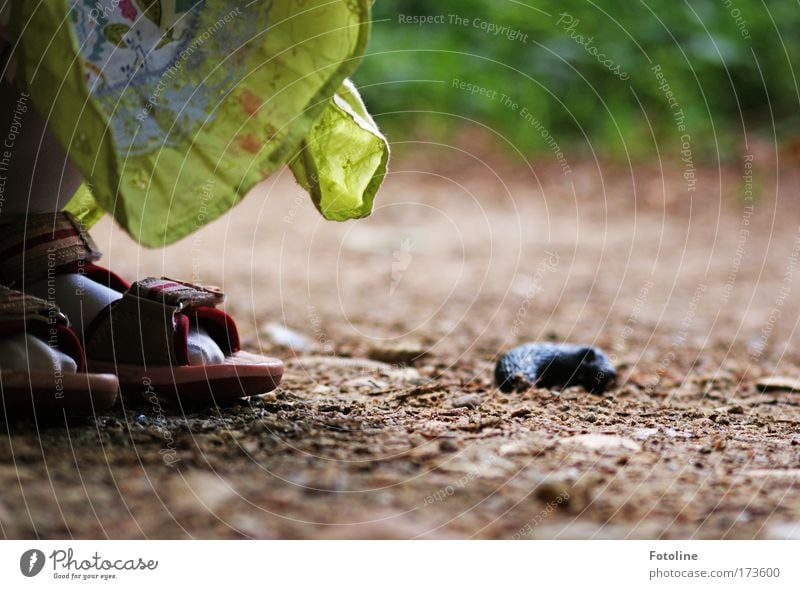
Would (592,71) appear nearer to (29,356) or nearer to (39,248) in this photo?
(39,248)

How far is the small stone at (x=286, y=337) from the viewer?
1.42 m

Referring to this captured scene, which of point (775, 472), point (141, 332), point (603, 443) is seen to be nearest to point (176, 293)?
point (141, 332)

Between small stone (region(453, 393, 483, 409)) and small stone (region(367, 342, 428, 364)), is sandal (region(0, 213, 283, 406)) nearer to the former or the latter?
small stone (region(453, 393, 483, 409))

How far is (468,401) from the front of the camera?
41.9 inches

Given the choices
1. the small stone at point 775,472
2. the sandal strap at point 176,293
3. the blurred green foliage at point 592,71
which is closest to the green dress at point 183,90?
the sandal strap at point 176,293

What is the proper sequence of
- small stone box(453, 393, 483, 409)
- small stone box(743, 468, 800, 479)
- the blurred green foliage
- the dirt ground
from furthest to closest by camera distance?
the blurred green foliage, small stone box(453, 393, 483, 409), small stone box(743, 468, 800, 479), the dirt ground

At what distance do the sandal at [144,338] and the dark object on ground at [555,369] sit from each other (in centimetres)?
35

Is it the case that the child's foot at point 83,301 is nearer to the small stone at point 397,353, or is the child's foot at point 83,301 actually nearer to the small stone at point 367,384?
the small stone at point 367,384

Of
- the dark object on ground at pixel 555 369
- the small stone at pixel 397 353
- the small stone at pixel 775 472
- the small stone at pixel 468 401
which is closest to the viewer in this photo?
the small stone at pixel 775 472

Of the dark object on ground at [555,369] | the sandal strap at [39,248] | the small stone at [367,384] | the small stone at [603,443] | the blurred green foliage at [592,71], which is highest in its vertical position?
the blurred green foliage at [592,71]

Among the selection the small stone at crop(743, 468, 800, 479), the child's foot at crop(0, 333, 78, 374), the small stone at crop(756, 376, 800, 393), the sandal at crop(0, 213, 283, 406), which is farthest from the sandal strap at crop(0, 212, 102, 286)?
the small stone at crop(756, 376, 800, 393)

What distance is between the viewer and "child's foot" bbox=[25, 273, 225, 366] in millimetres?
908

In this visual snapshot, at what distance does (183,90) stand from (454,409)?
1.38 ft

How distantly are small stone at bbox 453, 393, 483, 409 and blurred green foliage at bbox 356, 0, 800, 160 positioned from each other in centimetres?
217
